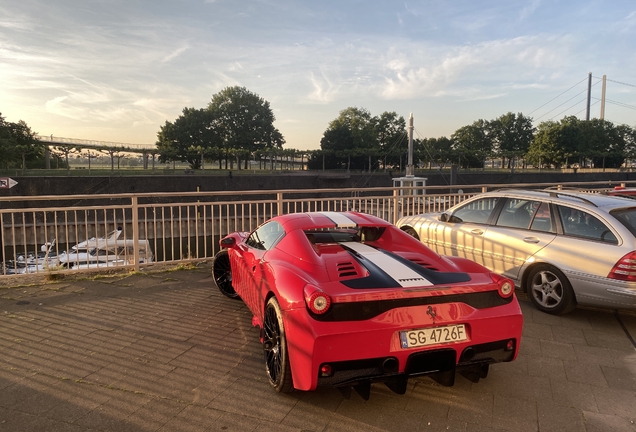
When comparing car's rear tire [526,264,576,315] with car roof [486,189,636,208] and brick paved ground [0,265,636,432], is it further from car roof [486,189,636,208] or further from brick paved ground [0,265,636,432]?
car roof [486,189,636,208]

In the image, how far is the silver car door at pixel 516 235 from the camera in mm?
5031

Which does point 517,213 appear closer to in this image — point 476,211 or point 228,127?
point 476,211

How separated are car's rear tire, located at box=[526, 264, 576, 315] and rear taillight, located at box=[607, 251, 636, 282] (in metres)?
0.48

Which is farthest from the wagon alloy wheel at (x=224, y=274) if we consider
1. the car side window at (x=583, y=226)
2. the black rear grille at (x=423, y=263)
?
the car side window at (x=583, y=226)

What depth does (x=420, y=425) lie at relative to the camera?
102 inches

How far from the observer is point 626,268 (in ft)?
13.6

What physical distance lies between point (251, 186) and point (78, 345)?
40.2m

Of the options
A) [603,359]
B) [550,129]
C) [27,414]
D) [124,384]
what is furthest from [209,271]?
[550,129]

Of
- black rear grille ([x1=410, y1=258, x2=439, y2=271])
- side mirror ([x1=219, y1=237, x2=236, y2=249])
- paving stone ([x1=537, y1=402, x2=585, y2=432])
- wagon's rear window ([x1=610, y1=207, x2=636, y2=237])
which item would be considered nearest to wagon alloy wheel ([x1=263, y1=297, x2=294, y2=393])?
black rear grille ([x1=410, y1=258, x2=439, y2=271])

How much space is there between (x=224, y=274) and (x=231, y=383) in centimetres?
236

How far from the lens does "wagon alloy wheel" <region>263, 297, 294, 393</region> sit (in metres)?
2.78

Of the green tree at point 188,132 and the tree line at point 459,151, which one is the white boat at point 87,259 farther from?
the green tree at point 188,132

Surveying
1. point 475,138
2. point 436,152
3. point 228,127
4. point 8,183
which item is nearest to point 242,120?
point 228,127

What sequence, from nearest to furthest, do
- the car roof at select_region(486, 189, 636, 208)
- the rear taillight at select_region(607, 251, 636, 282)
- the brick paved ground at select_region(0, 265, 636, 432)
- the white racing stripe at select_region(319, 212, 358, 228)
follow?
the brick paved ground at select_region(0, 265, 636, 432)
the white racing stripe at select_region(319, 212, 358, 228)
the rear taillight at select_region(607, 251, 636, 282)
the car roof at select_region(486, 189, 636, 208)
